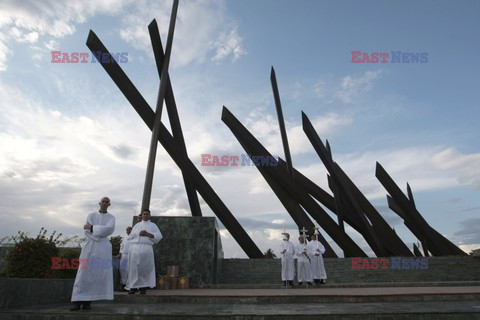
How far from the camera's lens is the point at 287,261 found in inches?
422

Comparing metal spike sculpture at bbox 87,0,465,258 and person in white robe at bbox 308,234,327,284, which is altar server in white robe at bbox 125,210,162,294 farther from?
person in white robe at bbox 308,234,327,284

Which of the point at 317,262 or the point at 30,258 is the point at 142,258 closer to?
the point at 30,258

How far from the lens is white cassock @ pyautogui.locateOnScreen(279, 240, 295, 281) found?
10.4 meters

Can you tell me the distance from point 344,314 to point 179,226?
6.59 m

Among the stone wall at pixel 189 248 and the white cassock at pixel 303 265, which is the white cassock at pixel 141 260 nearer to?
the stone wall at pixel 189 248

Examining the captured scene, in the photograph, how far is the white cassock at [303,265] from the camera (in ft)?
35.6

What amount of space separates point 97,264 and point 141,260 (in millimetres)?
1972

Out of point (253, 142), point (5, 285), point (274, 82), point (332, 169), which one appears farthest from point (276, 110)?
point (5, 285)

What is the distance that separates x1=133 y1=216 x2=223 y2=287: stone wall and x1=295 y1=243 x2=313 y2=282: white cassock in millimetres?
2875

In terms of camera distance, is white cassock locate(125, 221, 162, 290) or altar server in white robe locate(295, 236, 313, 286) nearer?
white cassock locate(125, 221, 162, 290)

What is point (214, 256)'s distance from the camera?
32.3ft

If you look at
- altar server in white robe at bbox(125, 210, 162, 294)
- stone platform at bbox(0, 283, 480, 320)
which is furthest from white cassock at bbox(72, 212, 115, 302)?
altar server in white robe at bbox(125, 210, 162, 294)

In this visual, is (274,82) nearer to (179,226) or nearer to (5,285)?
(179,226)

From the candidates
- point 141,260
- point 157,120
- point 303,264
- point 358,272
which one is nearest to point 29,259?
point 141,260
